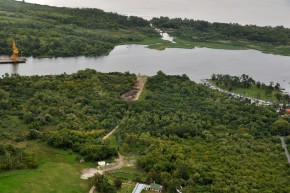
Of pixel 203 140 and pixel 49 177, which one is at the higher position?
pixel 203 140

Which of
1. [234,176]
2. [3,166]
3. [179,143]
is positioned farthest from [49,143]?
[234,176]

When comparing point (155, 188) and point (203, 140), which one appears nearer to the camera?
point (155, 188)

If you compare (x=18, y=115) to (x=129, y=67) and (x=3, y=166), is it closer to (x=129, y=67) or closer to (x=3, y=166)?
(x=3, y=166)

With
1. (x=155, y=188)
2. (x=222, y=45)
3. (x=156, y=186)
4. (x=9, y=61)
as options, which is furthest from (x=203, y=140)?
(x=222, y=45)

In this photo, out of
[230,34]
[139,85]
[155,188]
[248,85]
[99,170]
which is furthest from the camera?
[230,34]

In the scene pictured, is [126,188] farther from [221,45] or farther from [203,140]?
[221,45]

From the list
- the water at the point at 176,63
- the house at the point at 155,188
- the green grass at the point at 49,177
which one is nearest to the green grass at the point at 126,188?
the house at the point at 155,188

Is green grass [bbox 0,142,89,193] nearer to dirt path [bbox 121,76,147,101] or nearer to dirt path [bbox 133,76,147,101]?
dirt path [bbox 121,76,147,101]

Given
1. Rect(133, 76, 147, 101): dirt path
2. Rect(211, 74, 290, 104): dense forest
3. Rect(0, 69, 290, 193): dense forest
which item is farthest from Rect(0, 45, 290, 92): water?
Rect(0, 69, 290, 193): dense forest
